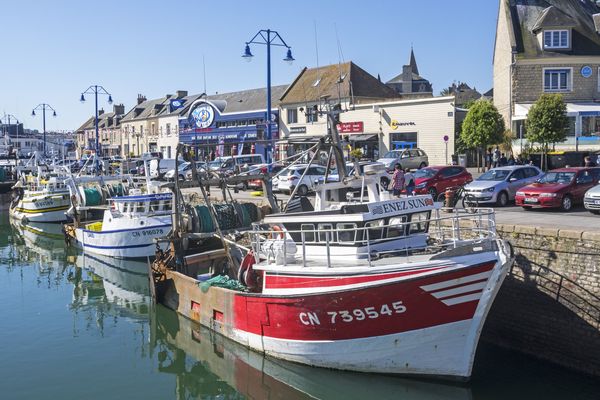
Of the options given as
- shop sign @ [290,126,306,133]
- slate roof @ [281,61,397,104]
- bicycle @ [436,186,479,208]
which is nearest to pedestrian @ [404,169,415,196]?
bicycle @ [436,186,479,208]

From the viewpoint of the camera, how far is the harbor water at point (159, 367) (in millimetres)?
12312

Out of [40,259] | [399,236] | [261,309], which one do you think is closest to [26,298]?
[40,259]

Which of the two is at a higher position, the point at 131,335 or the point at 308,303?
the point at 308,303

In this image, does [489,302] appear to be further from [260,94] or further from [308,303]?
[260,94]

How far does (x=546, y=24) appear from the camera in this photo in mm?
37031

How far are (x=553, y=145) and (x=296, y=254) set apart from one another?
82.1 ft

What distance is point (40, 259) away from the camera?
2848 centimetres

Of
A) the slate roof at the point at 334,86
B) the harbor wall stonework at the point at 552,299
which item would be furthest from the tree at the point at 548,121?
the harbor wall stonework at the point at 552,299

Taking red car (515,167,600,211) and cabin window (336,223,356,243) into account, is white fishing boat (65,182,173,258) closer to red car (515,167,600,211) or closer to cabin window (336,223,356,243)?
red car (515,167,600,211)

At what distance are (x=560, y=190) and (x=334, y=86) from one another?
98.1ft

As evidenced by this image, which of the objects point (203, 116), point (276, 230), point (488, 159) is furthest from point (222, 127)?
point (276, 230)

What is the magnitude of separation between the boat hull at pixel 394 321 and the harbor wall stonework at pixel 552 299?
202 cm

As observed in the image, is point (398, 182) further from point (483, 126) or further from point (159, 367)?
point (483, 126)

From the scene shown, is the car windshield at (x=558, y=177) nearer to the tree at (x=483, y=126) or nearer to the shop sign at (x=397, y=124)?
the tree at (x=483, y=126)
